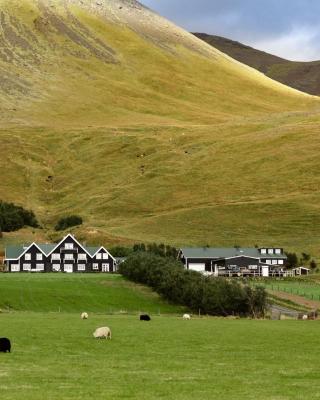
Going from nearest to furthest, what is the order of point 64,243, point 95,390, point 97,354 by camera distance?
point 95,390
point 97,354
point 64,243

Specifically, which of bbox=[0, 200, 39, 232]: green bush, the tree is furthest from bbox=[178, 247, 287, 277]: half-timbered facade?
bbox=[0, 200, 39, 232]: green bush

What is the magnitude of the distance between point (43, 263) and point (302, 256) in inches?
1681

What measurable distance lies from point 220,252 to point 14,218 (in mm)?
46454

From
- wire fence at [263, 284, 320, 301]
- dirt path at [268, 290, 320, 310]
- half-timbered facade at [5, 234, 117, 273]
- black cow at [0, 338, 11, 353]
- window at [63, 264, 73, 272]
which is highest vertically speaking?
half-timbered facade at [5, 234, 117, 273]

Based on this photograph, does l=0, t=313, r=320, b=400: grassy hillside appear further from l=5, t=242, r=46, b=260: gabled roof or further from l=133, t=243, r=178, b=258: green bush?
l=5, t=242, r=46, b=260: gabled roof

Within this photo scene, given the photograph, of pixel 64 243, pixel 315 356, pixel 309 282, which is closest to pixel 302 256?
pixel 309 282

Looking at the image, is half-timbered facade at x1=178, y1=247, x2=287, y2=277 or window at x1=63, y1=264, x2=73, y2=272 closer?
half-timbered facade at x1=178, y1=247, x2=287, y2=277

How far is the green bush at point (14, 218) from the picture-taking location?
15638 cm

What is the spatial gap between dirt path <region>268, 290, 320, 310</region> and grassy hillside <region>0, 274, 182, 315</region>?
12.0 metres

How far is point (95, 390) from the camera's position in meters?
20.5

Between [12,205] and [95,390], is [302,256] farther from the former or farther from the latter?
[95,390]

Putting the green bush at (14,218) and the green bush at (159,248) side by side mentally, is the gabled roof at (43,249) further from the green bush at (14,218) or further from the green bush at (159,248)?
the green bush at (14,218)

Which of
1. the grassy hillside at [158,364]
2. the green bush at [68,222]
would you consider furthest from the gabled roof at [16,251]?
the grassy hillside at [158,364]

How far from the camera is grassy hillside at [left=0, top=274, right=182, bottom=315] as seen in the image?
7181 centimetres
